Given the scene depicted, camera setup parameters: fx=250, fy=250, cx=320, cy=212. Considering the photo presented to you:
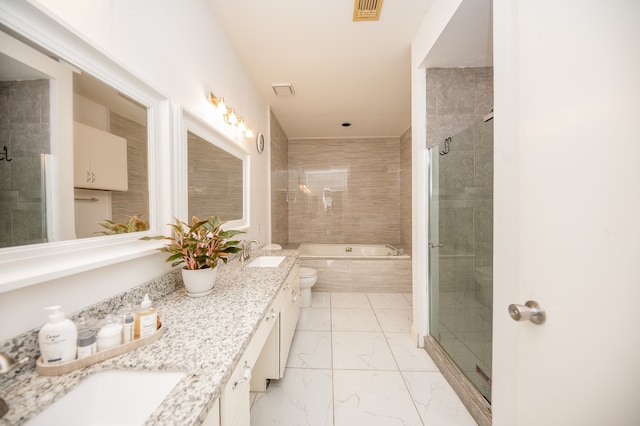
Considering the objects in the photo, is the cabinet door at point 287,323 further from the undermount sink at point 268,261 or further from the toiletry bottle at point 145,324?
the toiletry bottle at point 145,324

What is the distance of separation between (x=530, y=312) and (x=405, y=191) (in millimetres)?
3880

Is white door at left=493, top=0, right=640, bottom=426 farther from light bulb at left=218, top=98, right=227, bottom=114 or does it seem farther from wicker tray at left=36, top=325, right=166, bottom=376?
light bulb at left=218, top=98, right=227, bottom=114

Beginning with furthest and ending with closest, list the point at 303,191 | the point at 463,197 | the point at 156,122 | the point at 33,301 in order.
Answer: the point at 303,191 → the point at 463,197 → the point at 156,122 → the point at 33,301

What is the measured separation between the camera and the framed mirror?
147cm

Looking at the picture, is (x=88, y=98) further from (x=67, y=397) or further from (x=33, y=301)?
(x=67, y=397)

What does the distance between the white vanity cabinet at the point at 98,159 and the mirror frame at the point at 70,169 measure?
31 mm

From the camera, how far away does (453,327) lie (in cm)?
183

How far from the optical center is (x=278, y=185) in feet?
13.0

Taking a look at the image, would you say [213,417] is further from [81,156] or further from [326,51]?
[326,51]

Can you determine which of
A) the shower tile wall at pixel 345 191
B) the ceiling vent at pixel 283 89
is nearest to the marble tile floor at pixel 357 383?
the shower tile wall at pixel 345 191

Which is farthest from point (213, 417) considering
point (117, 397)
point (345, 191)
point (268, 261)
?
point (345, 191)

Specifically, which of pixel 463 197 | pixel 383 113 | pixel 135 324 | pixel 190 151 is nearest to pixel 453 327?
pixel 463 197

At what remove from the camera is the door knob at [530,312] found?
0.69m

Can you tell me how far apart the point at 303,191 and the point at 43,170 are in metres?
4.23
